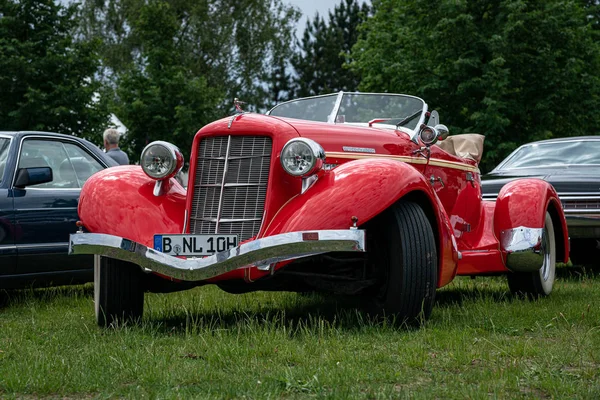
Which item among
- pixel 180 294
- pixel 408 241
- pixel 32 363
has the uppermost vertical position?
pixel 408 241

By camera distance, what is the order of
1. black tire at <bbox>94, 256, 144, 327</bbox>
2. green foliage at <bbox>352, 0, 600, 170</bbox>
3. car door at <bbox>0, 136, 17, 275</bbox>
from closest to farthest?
black tire at <bbox>94, 256, 144, 327</bbox> < car door at <bbox>0, 136, 17, 275</bbox> < green foliage at <bbox>352, 0, 600, 170</bbox>

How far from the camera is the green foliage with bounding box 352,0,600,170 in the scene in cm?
2380

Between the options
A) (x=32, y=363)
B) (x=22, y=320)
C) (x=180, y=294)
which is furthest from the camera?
(x=180, y=294)

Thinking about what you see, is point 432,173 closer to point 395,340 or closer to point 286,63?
point 395,340

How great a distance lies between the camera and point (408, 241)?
502 cm

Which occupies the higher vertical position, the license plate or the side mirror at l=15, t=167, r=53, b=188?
the side mirror at l=15, t=167, r=53, b=188

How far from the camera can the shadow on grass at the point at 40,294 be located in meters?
7.51

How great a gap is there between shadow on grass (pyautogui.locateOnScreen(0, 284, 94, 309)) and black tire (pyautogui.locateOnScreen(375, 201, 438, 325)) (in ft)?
12.0

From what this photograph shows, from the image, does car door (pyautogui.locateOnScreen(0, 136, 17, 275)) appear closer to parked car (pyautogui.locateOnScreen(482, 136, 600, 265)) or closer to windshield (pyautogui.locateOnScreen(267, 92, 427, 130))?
windshield (pyautogui.locateOnScreen(267, 92, 427, 130))

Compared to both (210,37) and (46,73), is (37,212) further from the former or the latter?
(210,37)

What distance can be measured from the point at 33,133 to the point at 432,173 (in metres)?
3.78

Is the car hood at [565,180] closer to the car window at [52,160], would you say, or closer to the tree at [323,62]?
the car window at [52,160]

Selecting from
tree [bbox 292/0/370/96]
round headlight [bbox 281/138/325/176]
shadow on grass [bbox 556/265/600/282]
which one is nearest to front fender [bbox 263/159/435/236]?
round headlight [bbox 281/138/325/176]

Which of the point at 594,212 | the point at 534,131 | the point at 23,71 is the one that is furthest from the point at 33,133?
the point at 534,131
